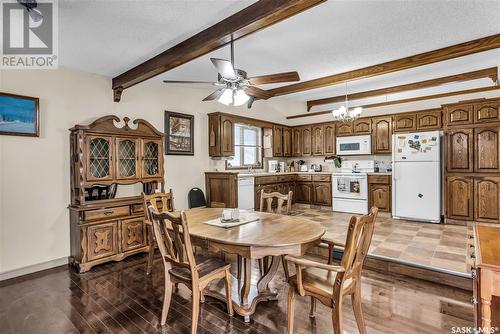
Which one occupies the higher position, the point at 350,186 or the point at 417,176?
the point at 417,176

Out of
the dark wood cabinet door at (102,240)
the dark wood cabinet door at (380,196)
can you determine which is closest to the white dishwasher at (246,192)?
the dark wood cabinet door at (102,240)

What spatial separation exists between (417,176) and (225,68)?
4.47 meters

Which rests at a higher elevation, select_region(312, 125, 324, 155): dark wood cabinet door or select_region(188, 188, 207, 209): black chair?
select_region(312, 125, 324, 155): dark wood cabinet door

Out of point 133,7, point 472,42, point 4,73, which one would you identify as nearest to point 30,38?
point 4,73

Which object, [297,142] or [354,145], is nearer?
[354,145]

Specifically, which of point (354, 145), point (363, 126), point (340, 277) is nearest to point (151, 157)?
point (340, 277)

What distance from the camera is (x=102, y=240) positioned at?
3.42 m

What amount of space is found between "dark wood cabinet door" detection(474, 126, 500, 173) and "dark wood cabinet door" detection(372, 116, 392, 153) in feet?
4.89

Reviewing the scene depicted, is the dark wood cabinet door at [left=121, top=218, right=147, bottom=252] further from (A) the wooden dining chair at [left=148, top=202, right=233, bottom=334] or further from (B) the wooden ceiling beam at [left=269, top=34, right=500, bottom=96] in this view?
(B) the wooden ceiling beam at [left=269, top=34, right=500, bottom=96]

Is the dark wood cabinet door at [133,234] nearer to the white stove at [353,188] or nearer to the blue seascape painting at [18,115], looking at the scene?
the blue seascape painting at [18,115]

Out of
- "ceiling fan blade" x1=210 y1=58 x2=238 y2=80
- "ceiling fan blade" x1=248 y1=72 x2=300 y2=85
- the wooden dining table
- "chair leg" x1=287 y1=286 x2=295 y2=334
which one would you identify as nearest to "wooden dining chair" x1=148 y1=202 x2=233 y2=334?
the wooden dining table

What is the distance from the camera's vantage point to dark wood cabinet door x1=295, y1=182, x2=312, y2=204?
670 cm

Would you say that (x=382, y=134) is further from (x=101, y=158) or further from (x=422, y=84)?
(x=101, y=158)

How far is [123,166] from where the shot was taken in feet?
12.4
